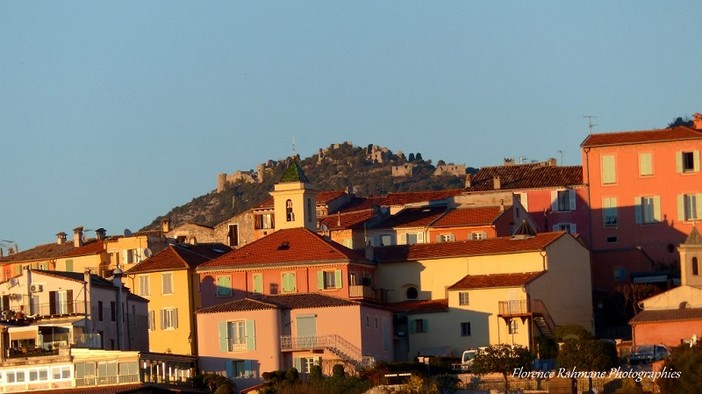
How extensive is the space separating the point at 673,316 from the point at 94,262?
40805mm

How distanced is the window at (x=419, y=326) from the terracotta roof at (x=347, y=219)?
663 inches

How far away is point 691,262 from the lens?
93.3 m

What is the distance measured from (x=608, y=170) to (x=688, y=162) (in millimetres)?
4314

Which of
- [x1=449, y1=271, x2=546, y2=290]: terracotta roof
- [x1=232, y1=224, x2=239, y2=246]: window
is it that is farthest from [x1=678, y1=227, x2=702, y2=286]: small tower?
[x1=232, y1=224, x2=239, y2=246]: window

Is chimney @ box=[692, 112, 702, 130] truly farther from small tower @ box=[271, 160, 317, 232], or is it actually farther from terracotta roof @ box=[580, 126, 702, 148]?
small tower @ box=[271, 160, 317, 232]

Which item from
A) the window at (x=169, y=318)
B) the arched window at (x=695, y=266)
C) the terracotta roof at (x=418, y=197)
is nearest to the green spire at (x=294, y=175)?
the window at (x=169, y=318)

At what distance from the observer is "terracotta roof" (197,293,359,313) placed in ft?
289

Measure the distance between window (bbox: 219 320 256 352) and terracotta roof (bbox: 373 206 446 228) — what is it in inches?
829

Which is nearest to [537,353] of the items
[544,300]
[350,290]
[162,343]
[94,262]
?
[544,300]

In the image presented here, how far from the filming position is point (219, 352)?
87312mm

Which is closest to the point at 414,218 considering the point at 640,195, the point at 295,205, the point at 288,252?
the point at 295,205

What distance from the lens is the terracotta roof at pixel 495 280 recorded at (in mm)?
91125

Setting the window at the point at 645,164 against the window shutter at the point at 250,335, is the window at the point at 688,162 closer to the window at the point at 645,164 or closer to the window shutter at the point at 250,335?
the window at the point at 645,164

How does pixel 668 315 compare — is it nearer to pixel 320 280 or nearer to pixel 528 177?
pixel 320 280
